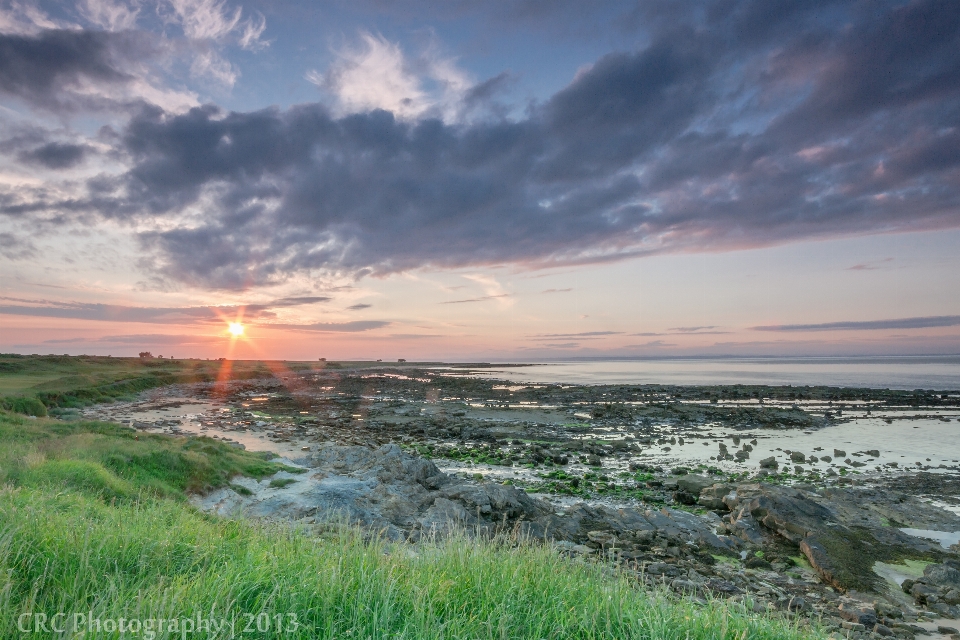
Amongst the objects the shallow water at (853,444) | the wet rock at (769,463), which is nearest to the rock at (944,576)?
the shallow water at (853,444)

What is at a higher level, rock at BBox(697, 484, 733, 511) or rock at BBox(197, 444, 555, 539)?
rock at BBox(197, 444, 555, 539)

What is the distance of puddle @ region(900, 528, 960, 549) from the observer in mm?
13847

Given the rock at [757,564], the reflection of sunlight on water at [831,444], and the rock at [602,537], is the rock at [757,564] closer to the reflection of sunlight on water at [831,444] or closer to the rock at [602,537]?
the rock at [602,537]

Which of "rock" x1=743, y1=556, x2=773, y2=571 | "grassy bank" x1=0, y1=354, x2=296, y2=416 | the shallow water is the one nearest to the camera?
"rock" x1=743, y1=556, x2=773, y2=571

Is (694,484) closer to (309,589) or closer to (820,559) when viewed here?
(820,559)

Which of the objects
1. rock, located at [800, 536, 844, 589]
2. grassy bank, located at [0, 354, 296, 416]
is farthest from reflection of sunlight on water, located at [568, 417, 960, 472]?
grassy bank, located at [0, 354, 296, 416]

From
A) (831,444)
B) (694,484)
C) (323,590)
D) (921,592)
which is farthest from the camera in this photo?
(831,444)

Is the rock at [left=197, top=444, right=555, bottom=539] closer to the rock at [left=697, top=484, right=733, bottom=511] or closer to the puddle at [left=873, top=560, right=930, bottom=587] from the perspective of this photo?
the rock at [left=697, top=484, right=733, bottom=511]

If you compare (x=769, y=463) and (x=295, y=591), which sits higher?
(x=295, y=591)

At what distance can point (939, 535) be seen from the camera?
14375mm

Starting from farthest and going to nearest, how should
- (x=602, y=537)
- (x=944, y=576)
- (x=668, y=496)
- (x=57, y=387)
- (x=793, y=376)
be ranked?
(x=793, y=376) < (x=57, y=387) < (x=668, y=496) < (x=602, y=537) < (x=944, y=576)

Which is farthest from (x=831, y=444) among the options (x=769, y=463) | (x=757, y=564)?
(x=757, y=564)

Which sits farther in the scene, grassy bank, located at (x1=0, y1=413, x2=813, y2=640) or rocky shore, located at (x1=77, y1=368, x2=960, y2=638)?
rocky shore, located at (x1=77, y1=368, x2=960, y2=638)

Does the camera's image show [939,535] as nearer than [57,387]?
Yes
